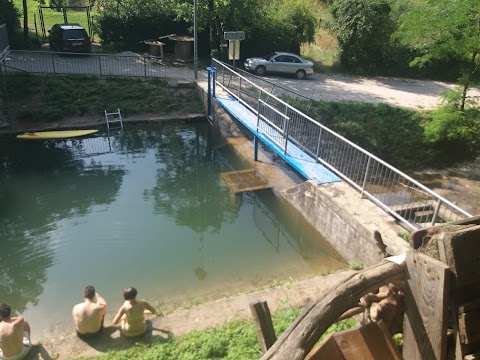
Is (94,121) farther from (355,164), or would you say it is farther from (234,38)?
(355,164)

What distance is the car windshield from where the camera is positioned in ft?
74.7

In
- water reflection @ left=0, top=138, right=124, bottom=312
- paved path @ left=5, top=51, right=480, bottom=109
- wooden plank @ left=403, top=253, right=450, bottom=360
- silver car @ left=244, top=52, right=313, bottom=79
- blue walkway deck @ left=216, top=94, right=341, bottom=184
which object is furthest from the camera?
silver car @ left=244, top=52, right=313, bottom=79

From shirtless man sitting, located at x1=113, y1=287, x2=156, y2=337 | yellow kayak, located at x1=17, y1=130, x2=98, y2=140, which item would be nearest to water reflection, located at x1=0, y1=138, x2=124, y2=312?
yellow kayak, located at x1=17, y1=130, x2=98, y2=140

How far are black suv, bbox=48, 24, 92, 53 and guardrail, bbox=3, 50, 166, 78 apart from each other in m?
0.42

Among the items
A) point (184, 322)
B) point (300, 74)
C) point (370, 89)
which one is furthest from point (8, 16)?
point (184, 322)

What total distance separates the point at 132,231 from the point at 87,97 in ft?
32.5

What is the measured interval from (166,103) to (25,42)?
10785 millimetres

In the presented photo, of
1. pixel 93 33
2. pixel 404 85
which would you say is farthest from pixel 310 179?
pixel 93 33

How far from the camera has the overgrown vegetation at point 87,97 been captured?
57.6ft

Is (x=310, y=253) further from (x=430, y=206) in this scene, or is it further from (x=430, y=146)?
(x=430, y=146)

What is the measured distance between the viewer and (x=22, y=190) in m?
12.7

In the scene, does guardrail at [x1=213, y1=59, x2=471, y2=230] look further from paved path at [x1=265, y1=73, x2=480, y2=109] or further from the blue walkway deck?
paved path at [x1=265, y1=73, x2=480, y2=109]

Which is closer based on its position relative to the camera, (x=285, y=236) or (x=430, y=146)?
(x=285, y=236)

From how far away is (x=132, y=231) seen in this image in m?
10.9
